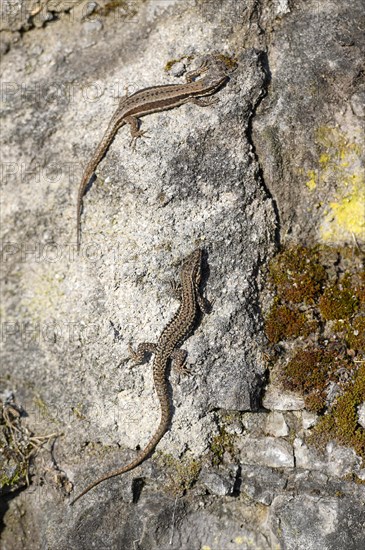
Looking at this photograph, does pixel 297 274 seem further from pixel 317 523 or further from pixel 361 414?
pixel 317 523

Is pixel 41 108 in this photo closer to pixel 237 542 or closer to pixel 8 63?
pixel 8 63

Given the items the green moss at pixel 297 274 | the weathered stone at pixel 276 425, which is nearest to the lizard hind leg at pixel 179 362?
the weathered stone at pixel 276 425

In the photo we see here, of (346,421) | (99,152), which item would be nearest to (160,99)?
(99,152)

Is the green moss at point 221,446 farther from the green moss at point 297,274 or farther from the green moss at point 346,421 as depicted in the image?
the green moss at point 297,274

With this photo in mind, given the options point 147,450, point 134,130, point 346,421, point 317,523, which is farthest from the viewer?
point 134,130

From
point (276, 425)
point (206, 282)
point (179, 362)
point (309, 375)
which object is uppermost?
point (206, 282)

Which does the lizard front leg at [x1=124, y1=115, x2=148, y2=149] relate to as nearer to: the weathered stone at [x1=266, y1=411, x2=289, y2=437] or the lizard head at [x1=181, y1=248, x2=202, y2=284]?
the lizard head at [x1=181, y1=248, x2=202, y2=284]

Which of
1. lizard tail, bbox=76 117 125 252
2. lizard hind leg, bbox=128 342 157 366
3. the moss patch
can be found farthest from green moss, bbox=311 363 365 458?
lizard tail, bbox=76 117 125 252
